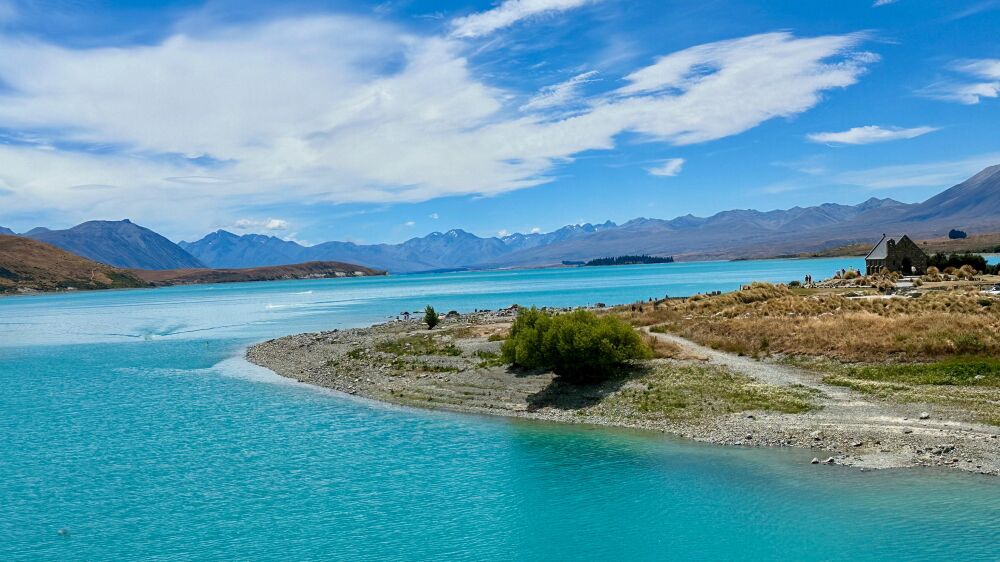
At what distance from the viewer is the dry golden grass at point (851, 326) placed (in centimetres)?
3250

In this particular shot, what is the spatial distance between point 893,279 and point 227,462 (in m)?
61.9

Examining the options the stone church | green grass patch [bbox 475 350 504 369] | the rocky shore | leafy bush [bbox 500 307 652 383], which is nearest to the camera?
the rocky shore

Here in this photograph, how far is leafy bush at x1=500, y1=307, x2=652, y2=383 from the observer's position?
3453cm

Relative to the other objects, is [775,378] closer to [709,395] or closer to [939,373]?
[709,395]

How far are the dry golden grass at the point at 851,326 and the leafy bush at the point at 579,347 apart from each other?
7286 millimetres

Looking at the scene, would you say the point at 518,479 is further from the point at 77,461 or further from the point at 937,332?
the point at 937,332

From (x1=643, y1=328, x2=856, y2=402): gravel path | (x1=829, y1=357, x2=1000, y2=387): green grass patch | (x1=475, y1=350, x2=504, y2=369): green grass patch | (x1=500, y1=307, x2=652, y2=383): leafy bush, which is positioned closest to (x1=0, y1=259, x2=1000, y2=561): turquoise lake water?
(x1=500, y1=307, x2=652, y2=383): leafy bush

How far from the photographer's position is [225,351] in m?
67.1

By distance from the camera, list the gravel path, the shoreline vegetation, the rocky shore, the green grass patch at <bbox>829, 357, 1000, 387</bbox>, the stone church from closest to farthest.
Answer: the rocky shore → the shoreline vegetation → the green grass patch at <bbox>829, 357, 1000, 387</bbox> → the gravel path → the stone church

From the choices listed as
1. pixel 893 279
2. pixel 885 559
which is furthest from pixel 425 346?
pixel 893 279

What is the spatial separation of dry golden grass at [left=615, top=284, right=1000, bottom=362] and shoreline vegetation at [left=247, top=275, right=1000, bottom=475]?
94mm

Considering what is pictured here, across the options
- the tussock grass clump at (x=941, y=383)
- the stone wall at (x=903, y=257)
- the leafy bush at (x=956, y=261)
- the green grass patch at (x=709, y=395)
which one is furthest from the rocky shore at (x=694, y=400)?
the leafy bush at (x=956, y=261)

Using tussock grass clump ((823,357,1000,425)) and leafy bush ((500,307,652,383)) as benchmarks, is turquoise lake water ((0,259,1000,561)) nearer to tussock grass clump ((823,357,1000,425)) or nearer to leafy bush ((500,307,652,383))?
leafy bush ((500,307,652,383))

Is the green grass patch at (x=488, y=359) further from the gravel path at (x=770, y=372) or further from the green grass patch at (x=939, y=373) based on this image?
the green grass patch at (x=939, y=373)
